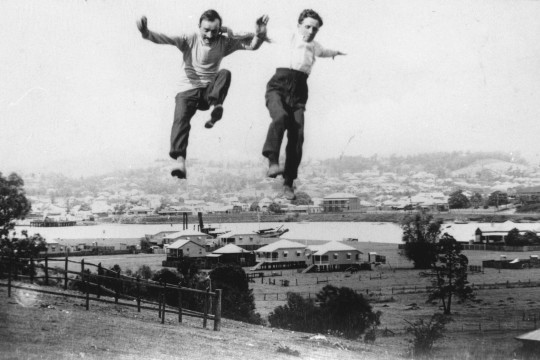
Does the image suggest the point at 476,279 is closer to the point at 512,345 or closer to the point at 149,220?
the point at 512,345

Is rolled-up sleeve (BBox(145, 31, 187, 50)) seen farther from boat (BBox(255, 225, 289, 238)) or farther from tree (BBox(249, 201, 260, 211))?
boat (BBox(255, 225, 289, 238))

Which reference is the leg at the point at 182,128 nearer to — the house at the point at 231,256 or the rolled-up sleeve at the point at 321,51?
the house at the point at 231,256

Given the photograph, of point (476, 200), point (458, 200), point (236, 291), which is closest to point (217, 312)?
point (236, 291)


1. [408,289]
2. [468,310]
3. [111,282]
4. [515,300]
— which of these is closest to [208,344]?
[111,282]

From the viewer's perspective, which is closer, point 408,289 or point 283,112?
point 283,112

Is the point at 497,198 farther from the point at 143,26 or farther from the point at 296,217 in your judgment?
the point at 143,26

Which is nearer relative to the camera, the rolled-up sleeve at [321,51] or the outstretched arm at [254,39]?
the outstretched arm at [254,39]

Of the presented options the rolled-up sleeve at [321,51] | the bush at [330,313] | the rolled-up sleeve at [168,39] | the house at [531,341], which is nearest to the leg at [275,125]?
the rolled-up sleeve at [321,51]

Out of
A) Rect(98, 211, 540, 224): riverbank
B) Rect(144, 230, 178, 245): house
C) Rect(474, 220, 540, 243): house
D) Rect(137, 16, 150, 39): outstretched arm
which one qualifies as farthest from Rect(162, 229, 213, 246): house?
Rect(474, 220, 540, 243): house
